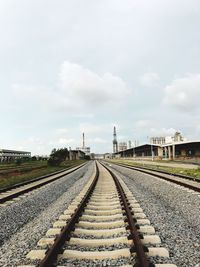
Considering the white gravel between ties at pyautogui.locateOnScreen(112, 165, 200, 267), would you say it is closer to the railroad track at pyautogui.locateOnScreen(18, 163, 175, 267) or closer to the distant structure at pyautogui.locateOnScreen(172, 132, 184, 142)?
the railroad track at pyautogui.locateOnScreen(18, 163, 175, 267)

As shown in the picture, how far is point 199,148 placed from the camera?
3866 inches

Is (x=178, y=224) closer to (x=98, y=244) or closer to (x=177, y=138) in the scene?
(x=98, y=244)

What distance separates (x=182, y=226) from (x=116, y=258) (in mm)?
2935

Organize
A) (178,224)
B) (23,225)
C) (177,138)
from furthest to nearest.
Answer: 1. (177,138)
2. (23,225)
3. (178,224)

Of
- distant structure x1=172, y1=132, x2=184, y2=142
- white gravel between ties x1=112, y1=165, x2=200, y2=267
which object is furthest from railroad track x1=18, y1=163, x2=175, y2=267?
distant structure x1=172, y1=132, x2=184, y2=142

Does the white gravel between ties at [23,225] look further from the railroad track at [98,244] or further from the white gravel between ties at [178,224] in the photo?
the white gravel between ties at [178,224]

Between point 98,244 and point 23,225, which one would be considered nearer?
point 98,244

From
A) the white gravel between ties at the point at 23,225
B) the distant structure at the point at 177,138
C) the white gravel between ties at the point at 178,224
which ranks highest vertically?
the distant structure at the point at 177,138

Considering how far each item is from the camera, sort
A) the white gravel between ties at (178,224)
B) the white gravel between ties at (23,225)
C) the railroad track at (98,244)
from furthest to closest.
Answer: the white gravel between ties at (23,225)
the white gravel between ties at (178,224)
the railroad track at (98,244)

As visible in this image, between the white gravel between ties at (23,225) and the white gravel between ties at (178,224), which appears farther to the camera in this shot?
the white gravel between ties at (23,225)

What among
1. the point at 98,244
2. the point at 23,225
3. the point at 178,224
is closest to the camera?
the point at 98,244

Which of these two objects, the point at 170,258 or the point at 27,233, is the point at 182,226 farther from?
the point at 27,233

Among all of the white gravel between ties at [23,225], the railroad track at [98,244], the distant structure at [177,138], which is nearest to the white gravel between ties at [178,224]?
the railroad track at [98,244]

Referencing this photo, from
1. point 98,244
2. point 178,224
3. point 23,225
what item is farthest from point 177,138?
point 98,244
